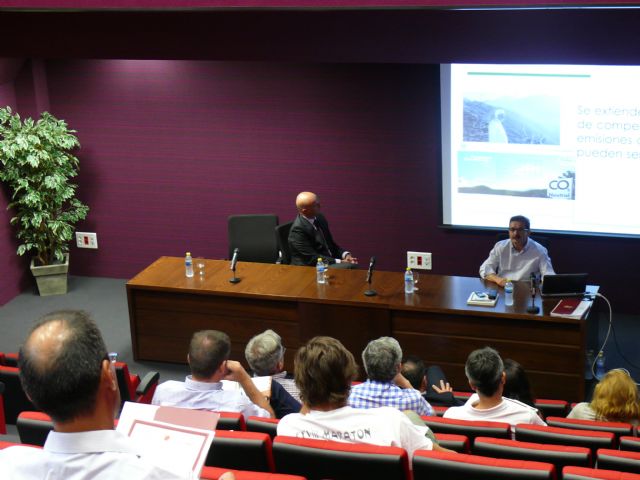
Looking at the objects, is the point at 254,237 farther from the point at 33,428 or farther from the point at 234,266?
the point at 33,428

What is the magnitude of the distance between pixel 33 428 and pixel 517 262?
157 inches

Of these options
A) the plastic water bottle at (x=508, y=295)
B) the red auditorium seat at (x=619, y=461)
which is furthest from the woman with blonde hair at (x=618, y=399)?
the plastic water bottle at (x=508, y=295)

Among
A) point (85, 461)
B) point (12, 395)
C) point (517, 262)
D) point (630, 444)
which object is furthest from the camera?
point (517, 262)

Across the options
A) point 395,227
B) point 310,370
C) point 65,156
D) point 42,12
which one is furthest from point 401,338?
point 65,156

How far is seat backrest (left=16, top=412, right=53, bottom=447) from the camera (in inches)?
135

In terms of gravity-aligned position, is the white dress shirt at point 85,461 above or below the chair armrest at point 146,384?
above

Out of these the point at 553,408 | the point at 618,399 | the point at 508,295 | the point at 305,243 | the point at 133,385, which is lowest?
the point at 553,408

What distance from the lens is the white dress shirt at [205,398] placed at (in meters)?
3.97

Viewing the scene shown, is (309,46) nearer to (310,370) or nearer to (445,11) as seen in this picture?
(445,11)

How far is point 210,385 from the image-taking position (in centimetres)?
400

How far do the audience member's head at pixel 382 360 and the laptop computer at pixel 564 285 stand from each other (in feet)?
6.68

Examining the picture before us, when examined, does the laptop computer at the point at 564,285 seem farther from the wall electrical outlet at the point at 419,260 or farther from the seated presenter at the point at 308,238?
the wall electrical outlet at the point at 419,260

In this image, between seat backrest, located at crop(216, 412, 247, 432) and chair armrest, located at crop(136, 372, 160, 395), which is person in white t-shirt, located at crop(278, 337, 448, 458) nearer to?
seat backrest, located at crop(216, 412, 247, 432)

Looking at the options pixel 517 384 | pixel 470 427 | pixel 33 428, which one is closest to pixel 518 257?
pixel 517 384
